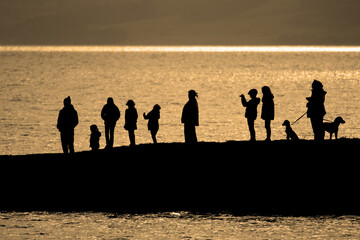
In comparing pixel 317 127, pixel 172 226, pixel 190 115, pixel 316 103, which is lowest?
pixel 172 226

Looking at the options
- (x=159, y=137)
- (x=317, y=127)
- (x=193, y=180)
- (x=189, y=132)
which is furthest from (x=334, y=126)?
(x=159, y=137)

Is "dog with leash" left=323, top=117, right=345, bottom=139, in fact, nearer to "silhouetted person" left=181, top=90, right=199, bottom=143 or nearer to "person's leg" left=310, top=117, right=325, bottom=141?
"person's leg" left=310, top=117, right=325, bottom=141

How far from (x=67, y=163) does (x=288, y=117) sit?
38.4 m

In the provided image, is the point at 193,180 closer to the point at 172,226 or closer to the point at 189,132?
the point at 189,132

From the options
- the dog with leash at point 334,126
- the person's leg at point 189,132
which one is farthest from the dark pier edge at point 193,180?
the dog with leash at point 334,126

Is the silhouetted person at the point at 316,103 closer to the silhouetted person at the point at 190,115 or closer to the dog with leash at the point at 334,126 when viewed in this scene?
the dog with leash at the point at 334,126

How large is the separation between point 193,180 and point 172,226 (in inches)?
101

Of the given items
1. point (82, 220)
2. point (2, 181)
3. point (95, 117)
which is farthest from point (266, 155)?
point (95, 117)

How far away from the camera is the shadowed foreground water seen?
20906 mm

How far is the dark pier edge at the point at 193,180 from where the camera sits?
22953mm

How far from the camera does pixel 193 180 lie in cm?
2369

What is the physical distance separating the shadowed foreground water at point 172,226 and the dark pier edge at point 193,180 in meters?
0.60

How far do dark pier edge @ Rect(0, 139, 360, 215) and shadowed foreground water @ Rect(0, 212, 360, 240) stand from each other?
60 centimetres

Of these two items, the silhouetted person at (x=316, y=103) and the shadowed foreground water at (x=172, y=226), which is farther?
the silhouetted person at (x=316, y=103)
